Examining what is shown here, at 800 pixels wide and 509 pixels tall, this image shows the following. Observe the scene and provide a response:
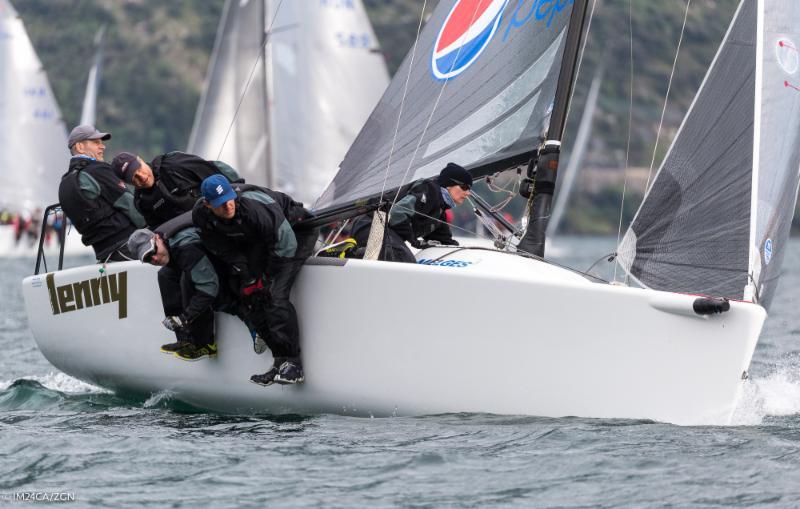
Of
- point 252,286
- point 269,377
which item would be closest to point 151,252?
point 252,286

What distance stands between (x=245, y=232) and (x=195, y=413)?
1.05m

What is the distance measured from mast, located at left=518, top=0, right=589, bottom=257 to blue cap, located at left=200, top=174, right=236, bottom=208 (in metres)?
1.43

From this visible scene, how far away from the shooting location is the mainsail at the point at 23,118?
27.2m

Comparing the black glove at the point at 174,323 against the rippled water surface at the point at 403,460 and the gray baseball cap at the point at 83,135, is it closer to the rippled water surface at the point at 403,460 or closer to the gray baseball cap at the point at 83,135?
the rippled water surface at the point at 403,460

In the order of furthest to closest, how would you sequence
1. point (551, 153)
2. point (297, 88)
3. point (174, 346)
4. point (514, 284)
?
1. point (297, 88)
2. point (551, 153)
3. point (174, 346)
4. point (514, 284)

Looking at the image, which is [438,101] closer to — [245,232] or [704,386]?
[245,232]

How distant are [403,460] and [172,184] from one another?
201 cm

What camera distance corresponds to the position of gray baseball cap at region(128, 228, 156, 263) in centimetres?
554

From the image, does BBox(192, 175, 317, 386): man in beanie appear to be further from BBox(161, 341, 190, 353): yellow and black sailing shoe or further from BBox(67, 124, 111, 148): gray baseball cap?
BBox(67, 124, 111, 148): gray baseball cap

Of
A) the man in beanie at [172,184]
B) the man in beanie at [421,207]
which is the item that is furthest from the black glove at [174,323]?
the man in beanie at [421,207]

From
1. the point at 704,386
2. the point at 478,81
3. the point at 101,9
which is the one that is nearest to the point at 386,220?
the point at 478,81

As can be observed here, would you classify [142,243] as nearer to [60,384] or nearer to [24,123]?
[60,384]

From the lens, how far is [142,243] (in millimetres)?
5621

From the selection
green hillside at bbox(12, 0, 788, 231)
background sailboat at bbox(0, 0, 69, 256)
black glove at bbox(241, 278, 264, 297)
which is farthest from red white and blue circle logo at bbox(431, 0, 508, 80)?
green hillside at bbox(12, 0, 788, 231)
